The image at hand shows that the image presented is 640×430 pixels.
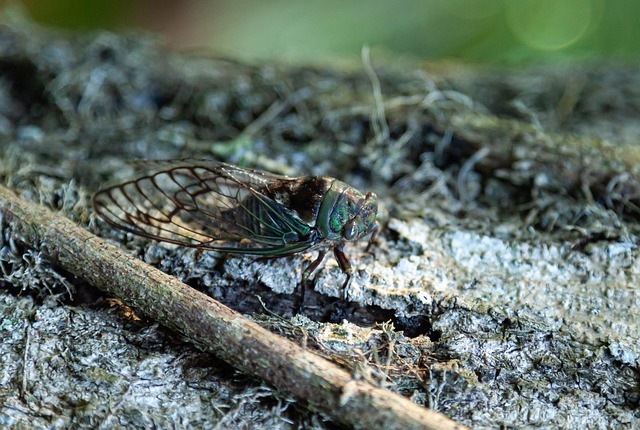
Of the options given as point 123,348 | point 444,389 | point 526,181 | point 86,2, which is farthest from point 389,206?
point 86,2

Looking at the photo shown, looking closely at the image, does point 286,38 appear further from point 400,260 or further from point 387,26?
point 400,260

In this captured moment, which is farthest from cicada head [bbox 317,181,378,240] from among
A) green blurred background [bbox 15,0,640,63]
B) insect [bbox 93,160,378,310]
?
green blurred background [bbox 15,0,640,63]

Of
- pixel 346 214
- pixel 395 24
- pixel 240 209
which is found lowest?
pixel 240 209

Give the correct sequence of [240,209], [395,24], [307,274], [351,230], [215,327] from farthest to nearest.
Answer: [395,24]
[240,209]
[351,230]
[307,274]
[215,327]

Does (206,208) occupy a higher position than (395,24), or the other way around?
(395,24)

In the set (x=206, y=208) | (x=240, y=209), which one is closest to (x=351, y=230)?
(x=240, y=209)

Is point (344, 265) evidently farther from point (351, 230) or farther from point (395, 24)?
point (395, 24)

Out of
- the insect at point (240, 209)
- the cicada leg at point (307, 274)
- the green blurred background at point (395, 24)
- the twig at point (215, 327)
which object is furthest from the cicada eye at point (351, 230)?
the green blurred background at point (395, 24)

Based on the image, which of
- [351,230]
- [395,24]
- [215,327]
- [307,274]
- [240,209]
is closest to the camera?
[215,327]
